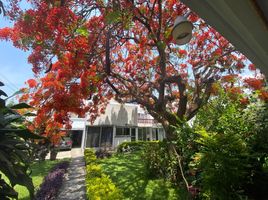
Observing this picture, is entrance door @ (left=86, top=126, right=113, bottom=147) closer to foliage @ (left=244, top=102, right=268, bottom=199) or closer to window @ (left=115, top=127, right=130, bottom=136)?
window @ (left=115, top=127, right=130, bottom=136)

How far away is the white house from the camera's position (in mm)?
24125

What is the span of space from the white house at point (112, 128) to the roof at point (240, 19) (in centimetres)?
2104

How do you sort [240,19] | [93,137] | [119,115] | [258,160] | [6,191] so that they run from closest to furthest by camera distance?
1. [240,19]
2. [6,191]
3. [258,160]
4. [93,137]
5. [119,115]

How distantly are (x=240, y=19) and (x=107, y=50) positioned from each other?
547 cm

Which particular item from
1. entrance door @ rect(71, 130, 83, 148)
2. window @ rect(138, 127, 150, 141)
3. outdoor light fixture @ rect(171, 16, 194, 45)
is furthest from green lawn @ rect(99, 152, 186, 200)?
window @ rect(138, 127, 150, 141)

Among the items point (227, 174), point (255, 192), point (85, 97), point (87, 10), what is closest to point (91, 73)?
point (85, 97)

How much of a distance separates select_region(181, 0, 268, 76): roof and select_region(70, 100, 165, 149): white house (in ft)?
69.0

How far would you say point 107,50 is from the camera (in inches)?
274

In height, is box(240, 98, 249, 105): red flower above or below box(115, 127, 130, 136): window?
below

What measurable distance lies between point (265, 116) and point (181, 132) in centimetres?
248

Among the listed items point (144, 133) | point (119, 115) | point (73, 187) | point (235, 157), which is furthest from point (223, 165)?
point (144, 133)

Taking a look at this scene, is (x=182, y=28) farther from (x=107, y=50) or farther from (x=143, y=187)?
(x=143, y=187)

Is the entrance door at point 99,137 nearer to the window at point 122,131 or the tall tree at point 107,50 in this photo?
the window at point 122,131

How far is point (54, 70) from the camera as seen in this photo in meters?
12.0
